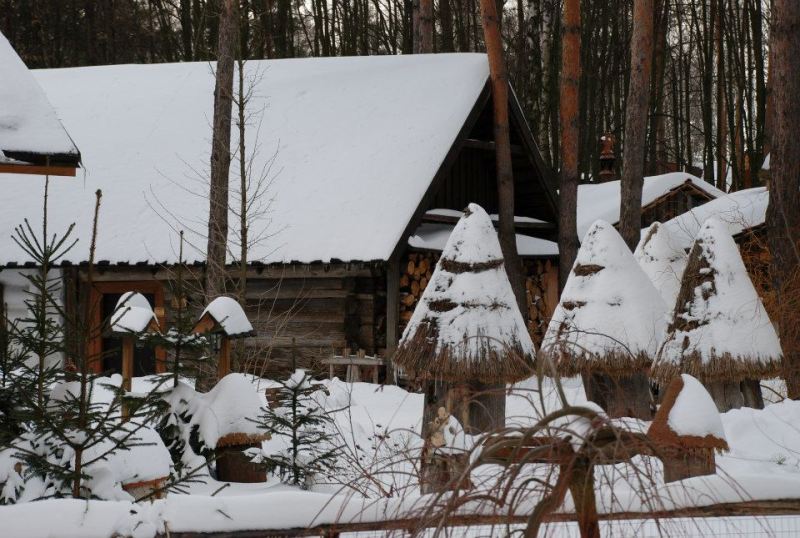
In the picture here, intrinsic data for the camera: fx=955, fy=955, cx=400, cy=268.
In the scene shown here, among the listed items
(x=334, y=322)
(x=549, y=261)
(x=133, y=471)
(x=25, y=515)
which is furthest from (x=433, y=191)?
(x=25, y=515)

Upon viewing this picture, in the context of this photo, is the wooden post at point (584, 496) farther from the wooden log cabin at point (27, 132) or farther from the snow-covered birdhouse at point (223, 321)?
the wooden log cabin at point (27, 132)

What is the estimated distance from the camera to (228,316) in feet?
22.3

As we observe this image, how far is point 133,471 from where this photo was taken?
16.2 feet

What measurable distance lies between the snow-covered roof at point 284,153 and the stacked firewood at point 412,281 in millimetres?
826

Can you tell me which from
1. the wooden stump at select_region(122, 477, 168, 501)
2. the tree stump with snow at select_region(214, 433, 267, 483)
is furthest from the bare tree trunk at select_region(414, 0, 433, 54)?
the wooden stump at select_region(122, 477, 168, 501)

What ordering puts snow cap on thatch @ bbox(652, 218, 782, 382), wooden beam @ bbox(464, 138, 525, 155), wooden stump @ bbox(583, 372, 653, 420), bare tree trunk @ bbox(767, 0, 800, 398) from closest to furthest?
1. snow cap on thatch @ bbox(652, 218, 782, 382)
2. wooden stump @ bbox(583, 372, 653, 420)
3. bare tree trunk @ bbox(767, 0, 800, 398)
4. wooden beam @ bbox(464, 138, 525, 155)

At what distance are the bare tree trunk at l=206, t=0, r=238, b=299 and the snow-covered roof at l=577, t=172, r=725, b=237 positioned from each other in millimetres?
8360

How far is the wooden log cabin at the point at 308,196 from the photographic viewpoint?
1276 centimetres

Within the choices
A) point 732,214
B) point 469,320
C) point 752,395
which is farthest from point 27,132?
point 732,214

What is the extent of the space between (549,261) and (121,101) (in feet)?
26.0

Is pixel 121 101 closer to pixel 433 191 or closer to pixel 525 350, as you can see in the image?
pixel 433 191

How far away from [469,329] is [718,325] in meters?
2.02

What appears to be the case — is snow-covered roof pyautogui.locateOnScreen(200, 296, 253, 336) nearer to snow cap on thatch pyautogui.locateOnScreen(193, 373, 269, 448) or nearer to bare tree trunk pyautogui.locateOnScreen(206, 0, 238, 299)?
snow cap on thatch pyautogui.locateOnScreen(193, 373, 269, 448)

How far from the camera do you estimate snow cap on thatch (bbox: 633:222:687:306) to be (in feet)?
34.5
